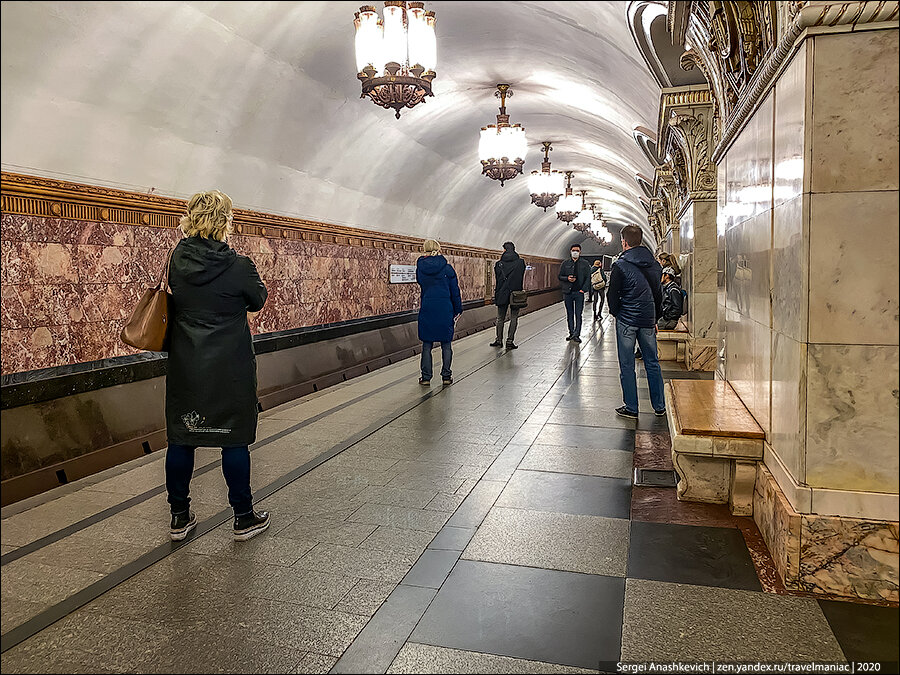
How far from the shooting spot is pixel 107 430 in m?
5.13

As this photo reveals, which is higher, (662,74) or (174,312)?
(662,74)

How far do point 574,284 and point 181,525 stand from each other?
386 inches

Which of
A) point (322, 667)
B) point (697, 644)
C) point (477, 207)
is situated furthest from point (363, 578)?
point (477, 207)

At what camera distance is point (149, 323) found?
3188mm

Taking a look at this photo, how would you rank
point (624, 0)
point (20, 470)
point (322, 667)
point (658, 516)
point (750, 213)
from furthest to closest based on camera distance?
point (624, 0), point (20, 470), point (750, 213), point (658, 516), point (322, 667)

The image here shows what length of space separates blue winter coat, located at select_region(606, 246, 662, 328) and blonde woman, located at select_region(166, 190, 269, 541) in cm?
350

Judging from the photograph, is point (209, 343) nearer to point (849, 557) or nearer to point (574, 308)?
point (849, 557)

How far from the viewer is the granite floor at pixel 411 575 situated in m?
2.37

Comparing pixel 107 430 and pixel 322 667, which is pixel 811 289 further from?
pixel 107 430

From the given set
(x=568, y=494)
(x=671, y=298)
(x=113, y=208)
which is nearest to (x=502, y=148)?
(x=671, y=298)

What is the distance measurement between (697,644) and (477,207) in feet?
46.5

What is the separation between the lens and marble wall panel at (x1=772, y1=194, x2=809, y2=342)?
2719mm

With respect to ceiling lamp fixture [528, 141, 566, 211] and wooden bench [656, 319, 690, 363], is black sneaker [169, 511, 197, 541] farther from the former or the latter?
ceiling lamp fixture [528, 141, 566, 211]

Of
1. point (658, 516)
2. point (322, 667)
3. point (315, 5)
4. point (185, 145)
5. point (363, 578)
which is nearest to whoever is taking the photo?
point (322, 667)
